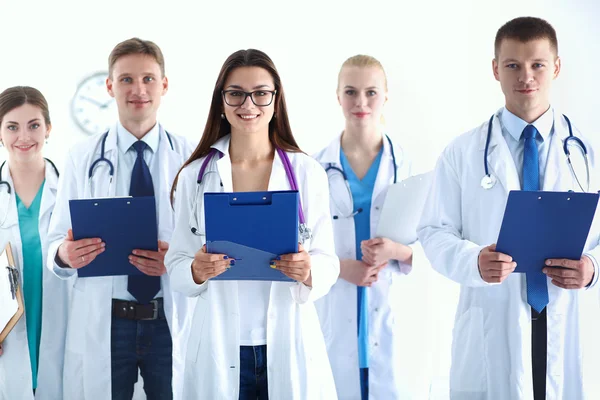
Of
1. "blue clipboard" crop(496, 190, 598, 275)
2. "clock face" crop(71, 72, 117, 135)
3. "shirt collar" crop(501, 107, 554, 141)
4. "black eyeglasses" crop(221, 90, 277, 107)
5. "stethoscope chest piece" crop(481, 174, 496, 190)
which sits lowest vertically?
"blue clipboard" crop(496, 190, 598, 275)

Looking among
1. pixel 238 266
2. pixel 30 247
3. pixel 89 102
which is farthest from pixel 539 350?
pixel 89 102

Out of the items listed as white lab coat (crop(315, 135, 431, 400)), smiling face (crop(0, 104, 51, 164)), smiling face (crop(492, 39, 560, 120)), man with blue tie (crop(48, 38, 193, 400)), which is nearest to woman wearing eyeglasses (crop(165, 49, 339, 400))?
man with blue tie (crop(48, 38, 193, 400))

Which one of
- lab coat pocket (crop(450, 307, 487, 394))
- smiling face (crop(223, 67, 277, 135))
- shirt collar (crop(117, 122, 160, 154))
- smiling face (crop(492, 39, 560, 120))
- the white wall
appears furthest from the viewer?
the white wall

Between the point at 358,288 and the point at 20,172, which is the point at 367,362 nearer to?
the point at 358,288

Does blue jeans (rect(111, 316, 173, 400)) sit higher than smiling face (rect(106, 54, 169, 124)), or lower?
lower

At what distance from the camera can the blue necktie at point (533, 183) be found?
223 cm

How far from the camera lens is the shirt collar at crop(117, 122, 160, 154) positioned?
279 centimetres

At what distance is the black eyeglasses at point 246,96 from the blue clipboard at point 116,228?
0.47 m

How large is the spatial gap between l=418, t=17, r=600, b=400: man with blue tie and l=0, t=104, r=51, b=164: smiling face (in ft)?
6.34

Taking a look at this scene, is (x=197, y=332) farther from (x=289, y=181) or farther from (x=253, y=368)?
(x=289, y=181)

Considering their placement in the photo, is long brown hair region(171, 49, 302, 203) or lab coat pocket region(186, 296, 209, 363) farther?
long brown hair region(171, 49, 302, 203)

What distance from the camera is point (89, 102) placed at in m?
4.82

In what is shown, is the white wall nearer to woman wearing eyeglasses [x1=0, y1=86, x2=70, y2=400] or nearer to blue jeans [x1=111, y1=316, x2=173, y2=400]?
woman wearing eyeglasses [x1=0, y1=86, x2=70, y2=400]

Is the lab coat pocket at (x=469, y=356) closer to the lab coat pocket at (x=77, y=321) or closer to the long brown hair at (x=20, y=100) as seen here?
the lab coat pocket at (x=77, y=321)
